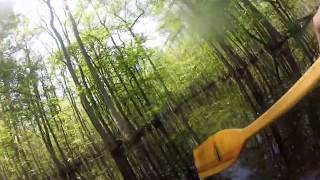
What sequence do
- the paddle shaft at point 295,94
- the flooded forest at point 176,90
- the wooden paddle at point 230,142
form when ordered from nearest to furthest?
the paddle shaft at point 295,94
the wooden paddle at point 230,142
the flooded forest at point 176,90

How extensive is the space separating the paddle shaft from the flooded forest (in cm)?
461

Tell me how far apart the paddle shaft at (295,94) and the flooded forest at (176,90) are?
4.61 m

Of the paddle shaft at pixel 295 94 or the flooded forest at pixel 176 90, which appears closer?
the paddle shaft at pixel 295 94

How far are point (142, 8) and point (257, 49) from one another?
7.06 meters

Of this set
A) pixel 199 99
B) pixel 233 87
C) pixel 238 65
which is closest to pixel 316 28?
pixel 238 65

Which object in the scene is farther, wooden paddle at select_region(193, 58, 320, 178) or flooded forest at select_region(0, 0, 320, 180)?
flooded forest at select_region(0, 0, 320, 180)

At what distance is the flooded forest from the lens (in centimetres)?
993

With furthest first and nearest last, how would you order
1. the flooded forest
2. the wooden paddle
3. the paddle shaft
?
the flooded forest → the wooden paddle → the paddle shaft

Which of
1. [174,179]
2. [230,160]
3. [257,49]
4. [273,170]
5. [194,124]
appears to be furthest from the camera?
[257,49]

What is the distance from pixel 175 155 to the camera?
1525 centimetres

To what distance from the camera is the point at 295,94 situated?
1.56 meters

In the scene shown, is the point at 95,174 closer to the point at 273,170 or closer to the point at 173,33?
the point at 173,33

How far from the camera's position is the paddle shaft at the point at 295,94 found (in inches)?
55.6

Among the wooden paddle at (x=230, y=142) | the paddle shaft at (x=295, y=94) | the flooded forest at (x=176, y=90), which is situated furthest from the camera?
the flooded forest at (x=176, y=90)
